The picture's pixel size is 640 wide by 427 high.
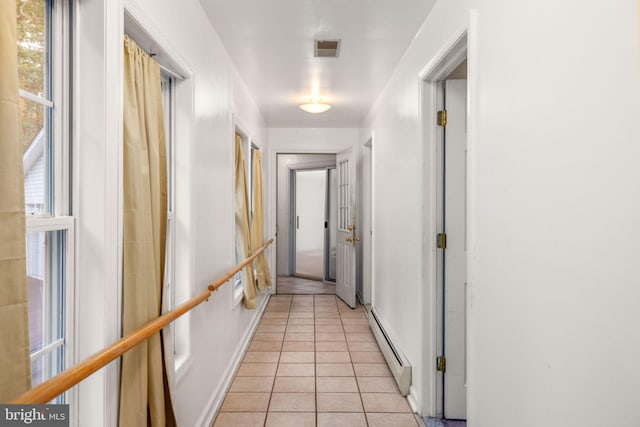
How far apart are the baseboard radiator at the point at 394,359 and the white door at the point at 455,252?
1.03ft

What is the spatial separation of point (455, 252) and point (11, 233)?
218 cm

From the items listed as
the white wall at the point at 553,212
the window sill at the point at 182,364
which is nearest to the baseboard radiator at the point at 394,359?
the white wall at the point at 553,212

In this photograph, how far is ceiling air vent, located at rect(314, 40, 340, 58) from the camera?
266 centimetres

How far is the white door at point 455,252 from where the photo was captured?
2350 mm

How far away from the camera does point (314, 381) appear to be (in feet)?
9.43

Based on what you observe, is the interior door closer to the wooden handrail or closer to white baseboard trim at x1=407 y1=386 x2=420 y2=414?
white baseboard trim at x1=407 y1=386 x2=420 y2=414

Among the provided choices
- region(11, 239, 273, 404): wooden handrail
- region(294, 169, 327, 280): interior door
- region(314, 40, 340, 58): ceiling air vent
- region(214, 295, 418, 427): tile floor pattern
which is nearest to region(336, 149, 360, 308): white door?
region(214, 295, 418, 427): tile floor pattern

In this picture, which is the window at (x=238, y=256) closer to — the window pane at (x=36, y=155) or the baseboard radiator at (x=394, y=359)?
the baseboard radiator at (x=394, y=359)

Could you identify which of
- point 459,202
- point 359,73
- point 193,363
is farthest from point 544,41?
point 359,73

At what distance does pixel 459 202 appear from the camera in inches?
92.7

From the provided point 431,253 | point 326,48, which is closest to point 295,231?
point 326,48

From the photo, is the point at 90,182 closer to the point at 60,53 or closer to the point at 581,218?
the point at 60,53

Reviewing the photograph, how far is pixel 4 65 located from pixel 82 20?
525mm

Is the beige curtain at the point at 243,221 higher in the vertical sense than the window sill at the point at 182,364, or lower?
higher
